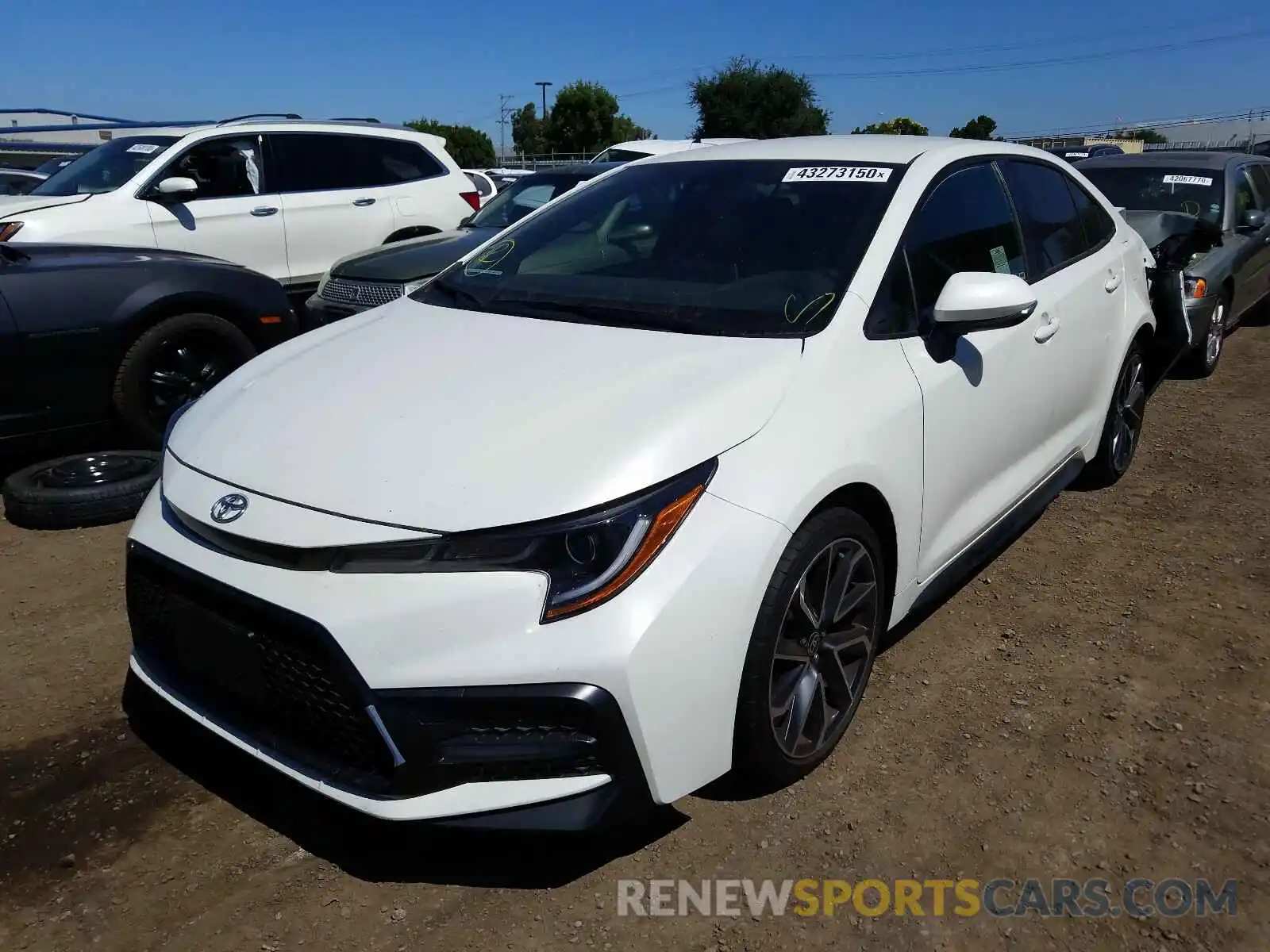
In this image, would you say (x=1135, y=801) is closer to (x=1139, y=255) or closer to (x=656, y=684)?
(x=656, y=684)

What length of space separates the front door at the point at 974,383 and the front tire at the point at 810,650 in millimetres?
359

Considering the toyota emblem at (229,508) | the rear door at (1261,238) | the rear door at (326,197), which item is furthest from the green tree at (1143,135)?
the toyota emblem at (229,508)

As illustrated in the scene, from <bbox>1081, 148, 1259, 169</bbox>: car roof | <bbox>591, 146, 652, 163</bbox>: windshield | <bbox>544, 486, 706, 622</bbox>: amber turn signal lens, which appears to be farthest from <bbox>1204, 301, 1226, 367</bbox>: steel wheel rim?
<bbox>591, 146, 652, 163</bbox>: windshield

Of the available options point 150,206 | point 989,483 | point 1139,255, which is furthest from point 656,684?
point 150,206

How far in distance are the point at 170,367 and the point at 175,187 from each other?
264 cm

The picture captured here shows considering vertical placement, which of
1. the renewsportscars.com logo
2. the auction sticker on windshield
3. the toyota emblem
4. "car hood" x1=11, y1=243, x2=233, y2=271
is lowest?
the renewsportscars.com logo

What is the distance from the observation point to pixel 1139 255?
15.5 ft

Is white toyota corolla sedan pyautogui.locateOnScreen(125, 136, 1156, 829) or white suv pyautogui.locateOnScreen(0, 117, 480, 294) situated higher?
white suv pyautogui.locateOnScreen(0, 117, 480, 294)

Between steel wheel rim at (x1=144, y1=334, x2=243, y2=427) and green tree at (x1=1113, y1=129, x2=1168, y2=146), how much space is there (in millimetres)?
74162

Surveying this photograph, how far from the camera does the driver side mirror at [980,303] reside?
9.36 ft

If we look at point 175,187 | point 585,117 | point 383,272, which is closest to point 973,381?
point 383,272

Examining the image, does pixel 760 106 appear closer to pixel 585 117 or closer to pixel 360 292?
pixel 585 117

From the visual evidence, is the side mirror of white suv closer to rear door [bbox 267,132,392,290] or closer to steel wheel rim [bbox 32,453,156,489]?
rear door [bbox 267,132,392,290]

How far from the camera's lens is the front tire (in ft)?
7.59
